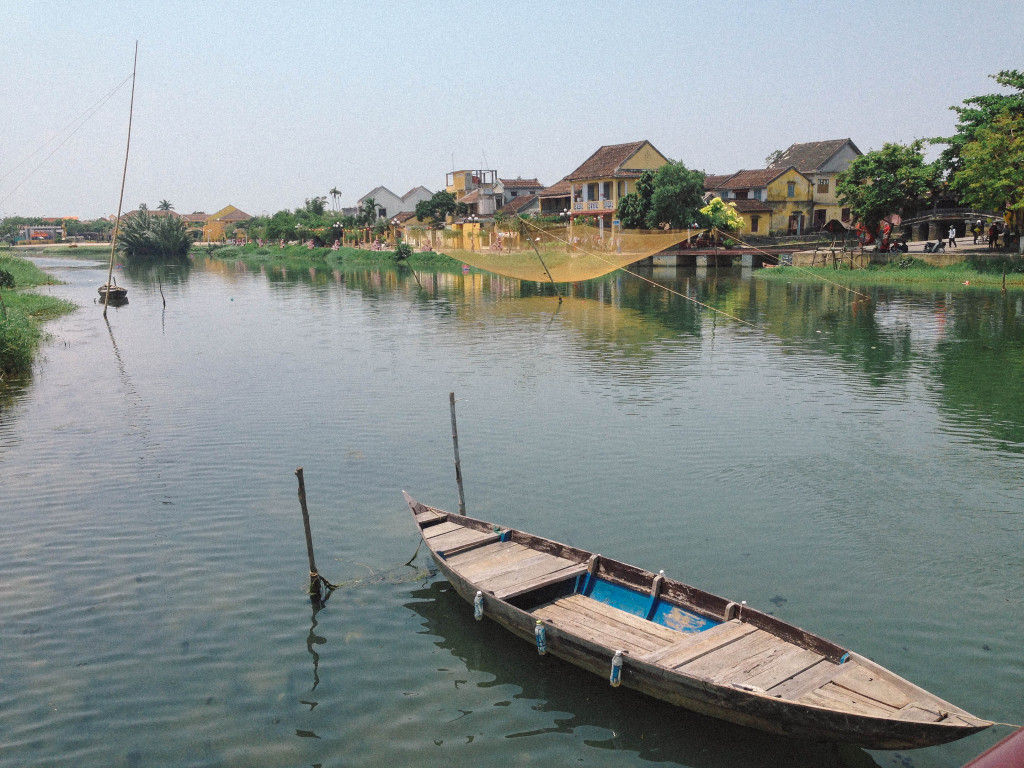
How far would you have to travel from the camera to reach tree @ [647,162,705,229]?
56.6 m

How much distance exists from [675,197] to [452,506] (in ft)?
158

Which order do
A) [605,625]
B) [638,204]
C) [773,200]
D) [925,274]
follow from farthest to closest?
[773,200], [638,204], [925,274], [605,625]

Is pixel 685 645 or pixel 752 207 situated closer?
pixel 685 645

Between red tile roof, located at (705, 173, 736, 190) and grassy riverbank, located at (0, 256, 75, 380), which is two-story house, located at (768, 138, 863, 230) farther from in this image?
grassy riverbank, located at (0, 256, 75, 380)

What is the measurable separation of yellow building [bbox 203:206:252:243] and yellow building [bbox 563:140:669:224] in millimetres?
94626

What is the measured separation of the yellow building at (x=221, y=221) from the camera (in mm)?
148962

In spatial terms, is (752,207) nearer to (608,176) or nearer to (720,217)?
(720,217)

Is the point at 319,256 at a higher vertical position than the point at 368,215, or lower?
lower

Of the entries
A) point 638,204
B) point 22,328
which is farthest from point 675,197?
point 22,328

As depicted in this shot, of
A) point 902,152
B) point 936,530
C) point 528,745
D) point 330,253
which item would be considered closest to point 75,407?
point 528,745

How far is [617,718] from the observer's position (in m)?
7.64

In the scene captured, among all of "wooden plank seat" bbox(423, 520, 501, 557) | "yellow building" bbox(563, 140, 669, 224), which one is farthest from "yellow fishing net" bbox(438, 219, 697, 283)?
"wooden plank seat" bbox(423, 520, 501, 557)

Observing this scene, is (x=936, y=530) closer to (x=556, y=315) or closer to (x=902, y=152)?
(x=556, y=315)

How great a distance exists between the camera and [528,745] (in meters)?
7.40
